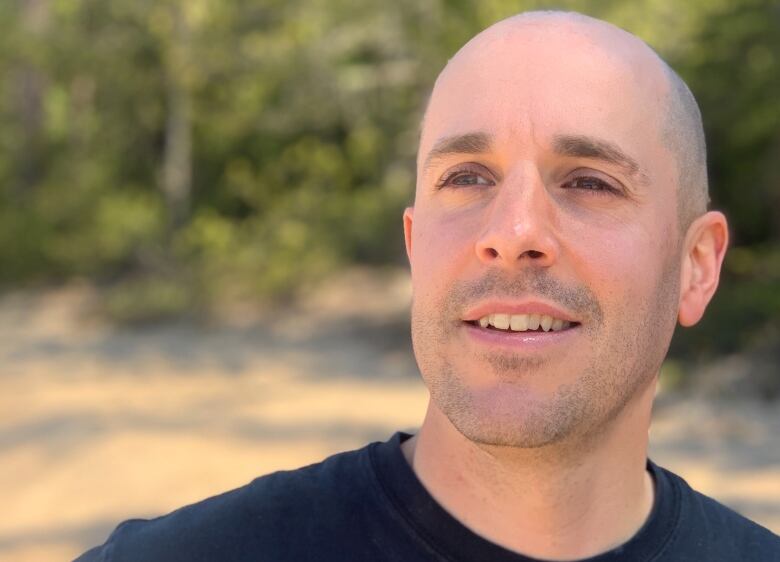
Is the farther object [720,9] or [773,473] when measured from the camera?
[720,9]

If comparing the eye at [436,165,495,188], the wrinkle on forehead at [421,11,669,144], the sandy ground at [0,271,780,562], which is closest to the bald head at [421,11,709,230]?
the wrinkle on forehead at [421,11,669,144]

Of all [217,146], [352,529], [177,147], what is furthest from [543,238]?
[217,146]

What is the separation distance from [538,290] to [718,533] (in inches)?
21.0

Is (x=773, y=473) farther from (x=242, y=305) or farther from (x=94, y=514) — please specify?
(x=242, y=305)

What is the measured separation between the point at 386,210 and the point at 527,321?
41.0ft

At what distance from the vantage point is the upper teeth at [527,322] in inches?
55.4

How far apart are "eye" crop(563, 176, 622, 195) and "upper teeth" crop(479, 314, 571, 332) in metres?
0.21

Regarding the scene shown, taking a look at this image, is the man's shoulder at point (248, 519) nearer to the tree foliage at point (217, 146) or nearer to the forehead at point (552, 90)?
the forehead at point (552, 90)

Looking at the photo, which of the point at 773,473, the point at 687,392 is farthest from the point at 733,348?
the point at 773,473

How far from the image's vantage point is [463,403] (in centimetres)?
141

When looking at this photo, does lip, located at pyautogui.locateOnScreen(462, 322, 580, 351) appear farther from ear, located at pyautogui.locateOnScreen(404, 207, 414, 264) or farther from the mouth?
ear, located at pyautogui.locateOnScreen(404, 207, 414, 264)

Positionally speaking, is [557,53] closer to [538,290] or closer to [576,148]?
[576,148]

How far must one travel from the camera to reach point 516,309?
1406 mm

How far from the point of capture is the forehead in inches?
58.1
